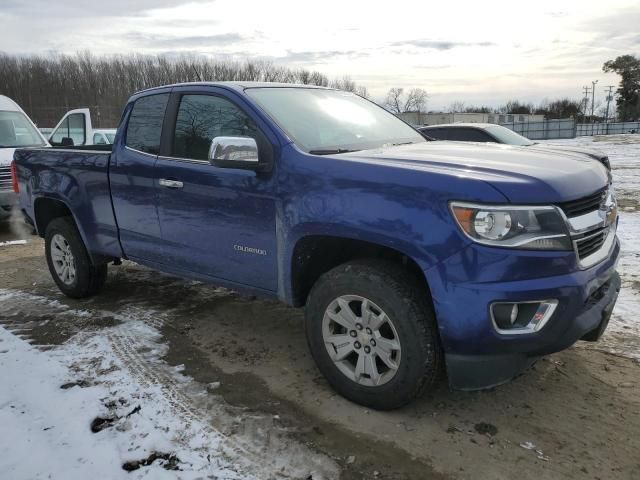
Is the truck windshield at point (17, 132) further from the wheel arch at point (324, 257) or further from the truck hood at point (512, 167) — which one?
the truck hood at point (512, 167)

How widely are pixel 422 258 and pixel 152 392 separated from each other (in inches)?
75.2

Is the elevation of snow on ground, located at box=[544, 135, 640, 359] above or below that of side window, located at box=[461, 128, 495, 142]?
below

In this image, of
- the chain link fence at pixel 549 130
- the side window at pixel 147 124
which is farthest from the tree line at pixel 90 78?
the side window at pixel 147 124

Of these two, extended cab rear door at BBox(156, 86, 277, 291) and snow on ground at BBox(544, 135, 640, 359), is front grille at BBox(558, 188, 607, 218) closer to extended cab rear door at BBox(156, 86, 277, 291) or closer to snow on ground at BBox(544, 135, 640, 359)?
snow on ground at BBox(544, 135, 640, 359)

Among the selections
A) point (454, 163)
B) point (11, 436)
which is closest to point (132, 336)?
point (11, 436)

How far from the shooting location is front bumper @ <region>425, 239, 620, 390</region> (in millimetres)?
2516

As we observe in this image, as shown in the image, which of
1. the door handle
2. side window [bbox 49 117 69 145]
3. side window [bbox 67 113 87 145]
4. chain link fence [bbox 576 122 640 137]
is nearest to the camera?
the door handle

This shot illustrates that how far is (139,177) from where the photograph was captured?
4.23 metres

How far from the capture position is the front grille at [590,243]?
8.84 feet

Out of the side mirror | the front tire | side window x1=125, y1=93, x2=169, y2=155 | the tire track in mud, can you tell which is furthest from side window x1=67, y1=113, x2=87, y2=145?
the front tire

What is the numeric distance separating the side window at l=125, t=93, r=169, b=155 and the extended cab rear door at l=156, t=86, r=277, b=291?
0.14 meters

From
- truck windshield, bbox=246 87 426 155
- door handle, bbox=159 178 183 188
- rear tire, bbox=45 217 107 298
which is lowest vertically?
rear tire, bbox=45 217 107 298

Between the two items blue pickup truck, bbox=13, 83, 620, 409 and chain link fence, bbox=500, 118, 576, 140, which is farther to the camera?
chain link fence, bbox=500, 118, 576, 140

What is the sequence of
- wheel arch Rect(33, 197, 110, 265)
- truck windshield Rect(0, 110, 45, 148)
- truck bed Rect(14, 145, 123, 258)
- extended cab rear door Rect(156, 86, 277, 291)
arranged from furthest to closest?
truck windshield Rect(0, 110, 45, 148)
wheel arch Rect(33, 197, 110, 265)
truck bed Rect(14, 145, 123, 258)
extended cab rear door Rect(156, 86, 277, 291)
